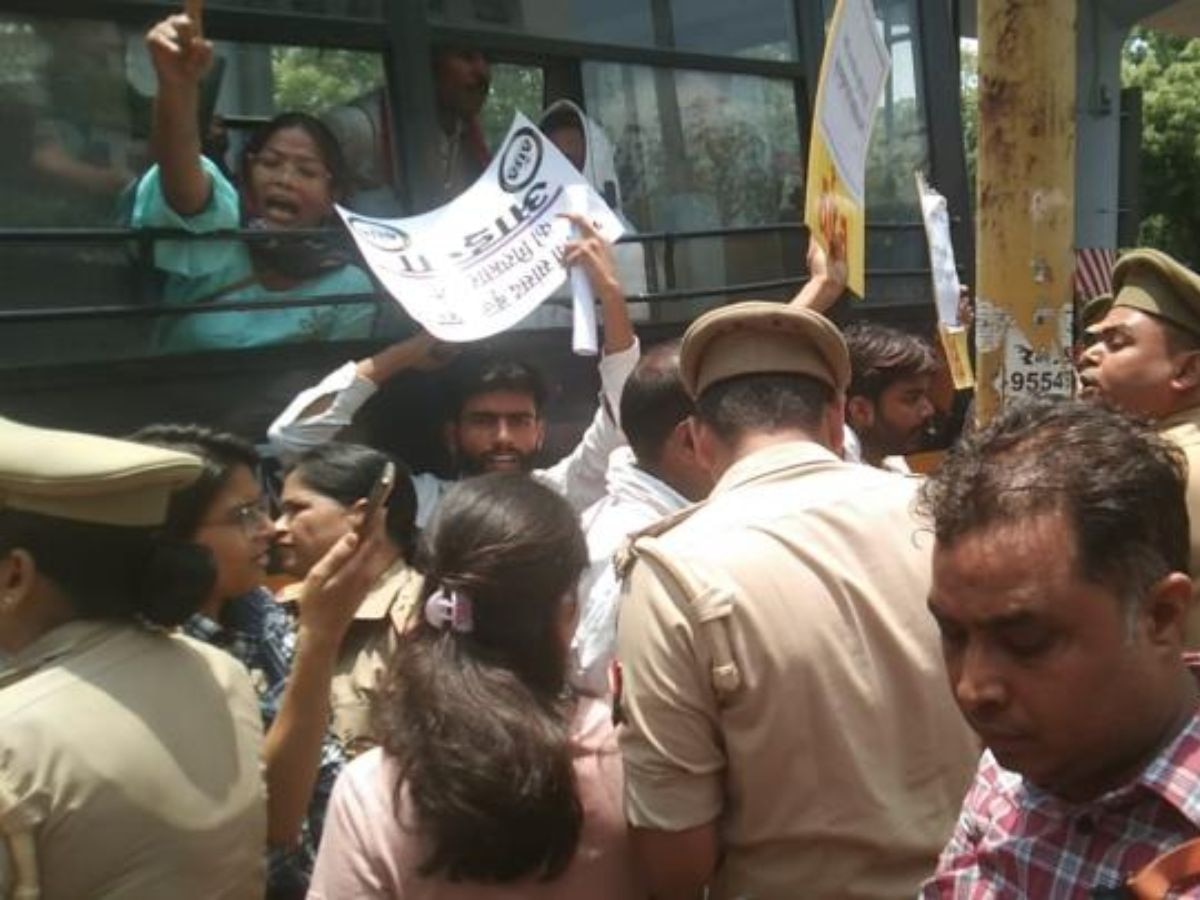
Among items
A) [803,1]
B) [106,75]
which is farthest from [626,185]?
[106,75]

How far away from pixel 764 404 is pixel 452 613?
61 centimetres

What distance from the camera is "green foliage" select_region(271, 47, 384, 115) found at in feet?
13.7

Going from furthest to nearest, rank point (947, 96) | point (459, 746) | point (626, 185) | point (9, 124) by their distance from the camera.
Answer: point (947, 96), point (626, 185), point (9, 124), point (459, 746)

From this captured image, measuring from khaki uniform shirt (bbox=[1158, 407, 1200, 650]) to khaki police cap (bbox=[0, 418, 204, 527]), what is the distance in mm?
1659

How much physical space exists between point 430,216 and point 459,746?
2.22m

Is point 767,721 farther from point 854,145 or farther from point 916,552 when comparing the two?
point 854,145

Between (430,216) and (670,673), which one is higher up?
(430,216)

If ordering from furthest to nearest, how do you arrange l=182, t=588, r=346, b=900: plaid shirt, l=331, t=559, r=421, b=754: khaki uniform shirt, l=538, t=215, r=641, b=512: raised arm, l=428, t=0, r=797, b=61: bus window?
l=428, t=0, r=797, b=61: bus window, l=538, t=215, r=641, b=512: raised arm, l=331, t=559, r=421, b=754: khaki uniform shirt, l=182, t=588, r=346, b=900: plaid shirt

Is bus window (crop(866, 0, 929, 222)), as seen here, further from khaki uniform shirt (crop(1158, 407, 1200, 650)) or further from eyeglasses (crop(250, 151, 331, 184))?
khaki uniform shirt (crop(1158, 407, 1200, 650))

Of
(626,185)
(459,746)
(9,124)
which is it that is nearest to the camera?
(459,746)

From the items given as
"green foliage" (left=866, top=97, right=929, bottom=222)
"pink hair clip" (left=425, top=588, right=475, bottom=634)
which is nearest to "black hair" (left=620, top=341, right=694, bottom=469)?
"pink hair clip" (left=425, top=588, right=475, bottom=634)

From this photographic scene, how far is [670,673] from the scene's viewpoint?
79.9 inches

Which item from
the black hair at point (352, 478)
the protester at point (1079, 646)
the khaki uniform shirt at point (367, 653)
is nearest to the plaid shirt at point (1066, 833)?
the protester at point (1079, 646)

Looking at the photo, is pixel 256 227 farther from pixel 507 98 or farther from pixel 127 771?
pixel 127 771
